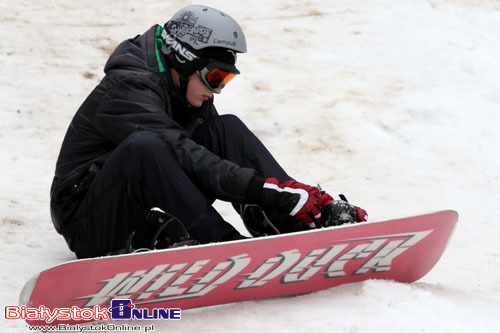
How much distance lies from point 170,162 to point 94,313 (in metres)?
0.76

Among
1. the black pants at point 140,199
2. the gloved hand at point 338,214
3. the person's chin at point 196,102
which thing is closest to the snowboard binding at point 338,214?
the gloved hand at point 338,214

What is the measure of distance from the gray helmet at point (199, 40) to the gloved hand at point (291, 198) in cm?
79

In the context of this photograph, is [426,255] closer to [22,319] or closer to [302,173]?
[22,319]

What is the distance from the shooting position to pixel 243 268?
345 centimetres

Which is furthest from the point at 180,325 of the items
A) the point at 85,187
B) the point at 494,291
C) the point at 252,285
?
the point at 494,291

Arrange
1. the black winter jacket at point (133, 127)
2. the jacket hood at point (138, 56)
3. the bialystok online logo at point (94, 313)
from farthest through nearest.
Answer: the jacket hood at point (138, 56) < the black winter jacket at point (133, 127) < the bialystok online logo at point (94, 313)

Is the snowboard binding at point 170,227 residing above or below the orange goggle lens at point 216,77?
below

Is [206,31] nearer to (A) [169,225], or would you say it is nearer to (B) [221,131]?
(B) [221,131]

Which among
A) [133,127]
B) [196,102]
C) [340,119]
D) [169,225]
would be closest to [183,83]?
[196,102]

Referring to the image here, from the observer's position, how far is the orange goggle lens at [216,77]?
4.03 m

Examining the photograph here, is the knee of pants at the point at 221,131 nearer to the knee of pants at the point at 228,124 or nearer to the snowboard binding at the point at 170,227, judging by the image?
the knee of pants at the point at 228,124

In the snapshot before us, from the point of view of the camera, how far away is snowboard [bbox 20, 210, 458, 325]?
3268 millimetres

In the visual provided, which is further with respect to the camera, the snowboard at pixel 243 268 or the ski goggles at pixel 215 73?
the ski goggles at pixel 215 73

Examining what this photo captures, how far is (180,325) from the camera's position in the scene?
133 inches
